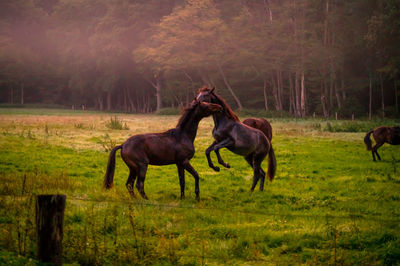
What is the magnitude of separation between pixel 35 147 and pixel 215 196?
1125 cm

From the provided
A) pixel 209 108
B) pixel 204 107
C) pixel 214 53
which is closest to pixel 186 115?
pixel 204 107

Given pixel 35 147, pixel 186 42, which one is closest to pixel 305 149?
pixel 35 147

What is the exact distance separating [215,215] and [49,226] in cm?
437

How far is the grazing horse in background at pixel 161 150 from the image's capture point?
10173mm

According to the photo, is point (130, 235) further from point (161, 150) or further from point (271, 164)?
point (271, 164)

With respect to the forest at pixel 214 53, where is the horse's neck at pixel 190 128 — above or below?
below

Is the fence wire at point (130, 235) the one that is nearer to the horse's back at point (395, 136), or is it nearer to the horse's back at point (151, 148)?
the horse's back at point (151, 148)

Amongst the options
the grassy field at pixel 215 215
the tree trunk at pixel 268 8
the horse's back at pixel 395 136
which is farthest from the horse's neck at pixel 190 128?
the tree trunk at pixel 268 8

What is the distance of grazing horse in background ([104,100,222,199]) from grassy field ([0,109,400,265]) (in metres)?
0.52

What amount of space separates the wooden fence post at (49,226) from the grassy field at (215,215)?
0.40 m

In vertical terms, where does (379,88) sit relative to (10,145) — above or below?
above

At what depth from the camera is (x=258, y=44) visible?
2418 inches

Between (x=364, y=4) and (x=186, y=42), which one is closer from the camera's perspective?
(x=364, y=4)

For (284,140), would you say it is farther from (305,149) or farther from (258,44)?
(258,44)
